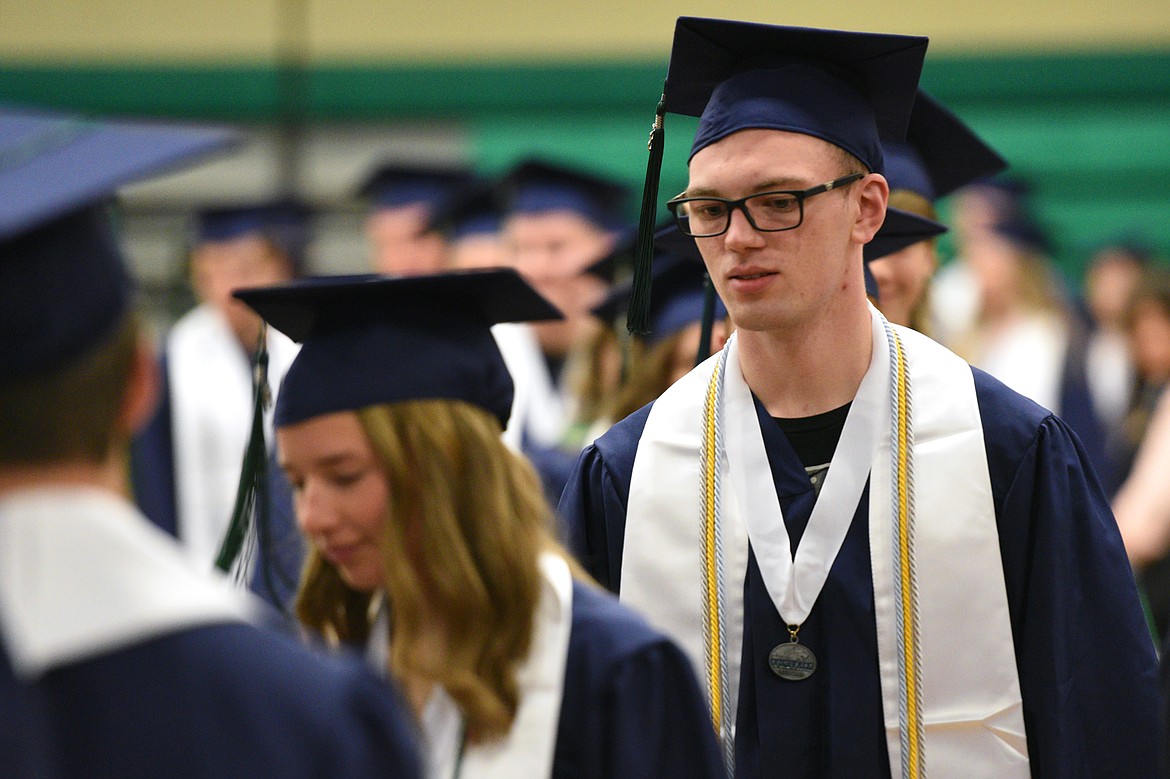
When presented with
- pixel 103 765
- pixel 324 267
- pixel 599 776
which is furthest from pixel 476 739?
pixel 324 267

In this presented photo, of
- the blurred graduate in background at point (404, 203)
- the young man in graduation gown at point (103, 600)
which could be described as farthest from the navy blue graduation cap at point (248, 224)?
the young man in graduation gown at point (103, 600)

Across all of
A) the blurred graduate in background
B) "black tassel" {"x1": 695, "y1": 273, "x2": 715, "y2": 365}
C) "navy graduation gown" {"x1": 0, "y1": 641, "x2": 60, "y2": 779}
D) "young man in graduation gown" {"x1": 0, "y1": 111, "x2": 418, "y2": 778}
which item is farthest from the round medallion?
the blurred graduate in background

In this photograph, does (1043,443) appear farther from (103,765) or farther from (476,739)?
(103,765)

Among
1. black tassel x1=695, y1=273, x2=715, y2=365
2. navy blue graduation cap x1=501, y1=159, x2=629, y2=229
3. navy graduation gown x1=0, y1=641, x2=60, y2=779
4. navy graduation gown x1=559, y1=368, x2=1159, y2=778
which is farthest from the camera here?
navy blue graduation cap x1=501, y1=159, x2=629, y2=229

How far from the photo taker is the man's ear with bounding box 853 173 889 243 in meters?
2.80

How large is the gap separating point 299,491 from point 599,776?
600 millimetres

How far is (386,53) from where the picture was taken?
41.7ft

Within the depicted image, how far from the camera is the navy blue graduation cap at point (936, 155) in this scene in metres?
3.61

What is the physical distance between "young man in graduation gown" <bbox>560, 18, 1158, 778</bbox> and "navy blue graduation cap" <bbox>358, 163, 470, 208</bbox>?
484cm

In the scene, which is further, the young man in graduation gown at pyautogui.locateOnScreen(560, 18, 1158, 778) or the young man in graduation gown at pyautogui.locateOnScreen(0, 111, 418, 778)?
the young man in graduation gown at pyautogui.locateOnScreen(560, 18, 1158, 778)

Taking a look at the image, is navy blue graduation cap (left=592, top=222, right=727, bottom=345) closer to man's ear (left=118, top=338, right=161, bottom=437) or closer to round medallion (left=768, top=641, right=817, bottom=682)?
round medallion (left=768, top=641, right=817, bottom=682)

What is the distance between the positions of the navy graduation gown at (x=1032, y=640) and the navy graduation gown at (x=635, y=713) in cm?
57

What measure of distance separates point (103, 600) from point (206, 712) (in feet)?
0.46

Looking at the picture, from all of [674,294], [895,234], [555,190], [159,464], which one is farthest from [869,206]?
[555,190]
